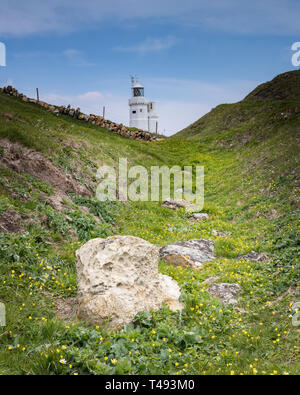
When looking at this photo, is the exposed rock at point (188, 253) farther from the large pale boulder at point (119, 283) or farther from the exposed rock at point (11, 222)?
the exposed rock at point (11, 222)

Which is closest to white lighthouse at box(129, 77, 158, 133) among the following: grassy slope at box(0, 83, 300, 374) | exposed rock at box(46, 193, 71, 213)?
grassy slope at box(0, 83, 300, 374)

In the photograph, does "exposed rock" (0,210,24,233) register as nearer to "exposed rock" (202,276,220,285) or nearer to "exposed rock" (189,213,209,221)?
"exposed rock" (202,276,220,285)

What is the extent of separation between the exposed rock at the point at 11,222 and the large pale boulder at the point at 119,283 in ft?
7.39

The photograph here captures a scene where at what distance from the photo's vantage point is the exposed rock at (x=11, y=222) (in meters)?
8.30

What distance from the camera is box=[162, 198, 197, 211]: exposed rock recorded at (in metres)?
16.4

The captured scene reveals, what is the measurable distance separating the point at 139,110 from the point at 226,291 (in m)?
74.0

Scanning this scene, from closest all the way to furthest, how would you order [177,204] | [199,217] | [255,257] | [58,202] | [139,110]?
1. [255,257]
2. [58,202]
3. [199,217]
4. [177,204]
5. [139,110]

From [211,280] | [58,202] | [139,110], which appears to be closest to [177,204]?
[58,202]

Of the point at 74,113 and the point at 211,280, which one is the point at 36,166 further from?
the point at 74,113

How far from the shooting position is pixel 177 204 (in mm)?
16594

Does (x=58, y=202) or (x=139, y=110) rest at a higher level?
(x=139, y=110)

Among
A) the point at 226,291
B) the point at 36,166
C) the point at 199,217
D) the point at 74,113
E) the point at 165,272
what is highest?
→ the point at 74,113

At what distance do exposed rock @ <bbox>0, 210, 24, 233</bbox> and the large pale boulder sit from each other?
7.39 feet

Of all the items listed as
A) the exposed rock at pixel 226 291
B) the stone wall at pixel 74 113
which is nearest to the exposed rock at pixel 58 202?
the exposed rock at pixel 226 291
